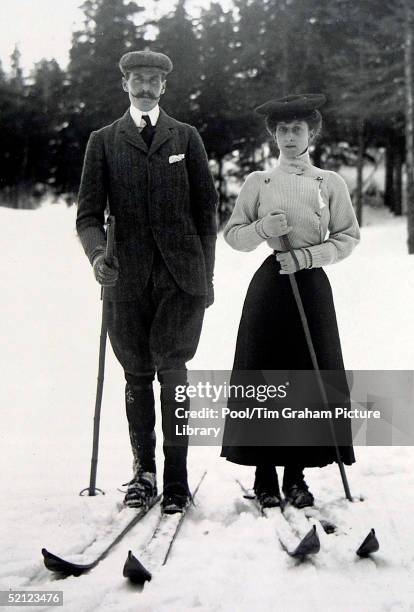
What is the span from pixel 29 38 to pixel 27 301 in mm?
2269

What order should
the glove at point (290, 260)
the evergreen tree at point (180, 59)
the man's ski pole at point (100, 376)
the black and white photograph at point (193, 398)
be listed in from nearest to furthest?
1. the black and white photograph at point (193, 398)
2. the man's ski pole at point (100, 376)
3. the glove at point (290, 260)
4. the evergreen tree at point (180, 59)

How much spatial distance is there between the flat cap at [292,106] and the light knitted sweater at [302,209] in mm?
205

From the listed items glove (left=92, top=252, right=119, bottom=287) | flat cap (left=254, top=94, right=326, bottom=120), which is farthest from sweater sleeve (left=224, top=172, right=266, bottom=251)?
glove (left=92, top=252, right=119, bottom=287)

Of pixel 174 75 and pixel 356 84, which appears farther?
pixel 356 84

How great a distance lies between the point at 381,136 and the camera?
16125 mm

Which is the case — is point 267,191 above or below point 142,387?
above

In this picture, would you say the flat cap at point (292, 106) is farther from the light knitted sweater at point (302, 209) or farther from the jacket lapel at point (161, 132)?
the jacket lapel at point (161, 132)

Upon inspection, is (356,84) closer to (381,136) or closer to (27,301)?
(27,301)

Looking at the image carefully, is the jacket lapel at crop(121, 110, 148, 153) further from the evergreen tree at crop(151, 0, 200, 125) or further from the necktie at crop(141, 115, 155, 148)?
the evergreen tree at crop(151, 0, 200, 125)

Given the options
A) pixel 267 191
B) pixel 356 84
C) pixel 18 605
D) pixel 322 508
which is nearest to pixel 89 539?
pixel 18 605

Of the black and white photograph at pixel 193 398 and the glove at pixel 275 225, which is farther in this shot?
→ the glove at pixel 275 225

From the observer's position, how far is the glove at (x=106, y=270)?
288cm

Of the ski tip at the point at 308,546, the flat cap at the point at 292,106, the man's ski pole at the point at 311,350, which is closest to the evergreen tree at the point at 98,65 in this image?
the flat cap at the point at 292,106

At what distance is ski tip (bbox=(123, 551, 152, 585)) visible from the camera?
7.04 feet
